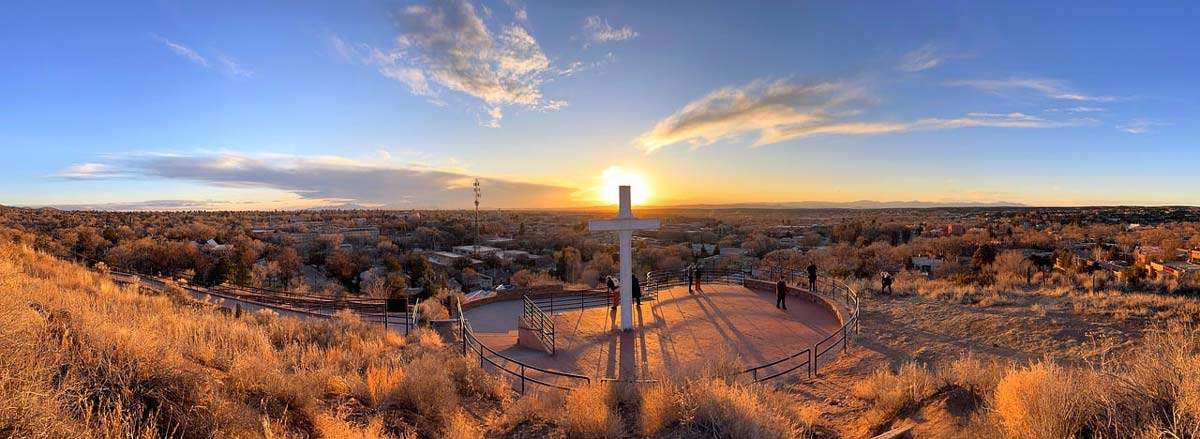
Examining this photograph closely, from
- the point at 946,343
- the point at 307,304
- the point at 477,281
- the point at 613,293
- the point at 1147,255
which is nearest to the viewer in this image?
the point at 946,343

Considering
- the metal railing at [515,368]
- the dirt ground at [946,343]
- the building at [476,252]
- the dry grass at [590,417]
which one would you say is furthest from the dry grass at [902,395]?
the building at [476,252]

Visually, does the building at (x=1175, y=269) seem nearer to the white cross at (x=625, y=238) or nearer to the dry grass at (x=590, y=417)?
the white cross at (x=625, y=238)

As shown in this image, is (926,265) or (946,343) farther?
(926,265)

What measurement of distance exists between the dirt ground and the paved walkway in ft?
5.07

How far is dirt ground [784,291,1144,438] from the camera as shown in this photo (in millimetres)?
6846

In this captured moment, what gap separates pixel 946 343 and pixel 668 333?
6.48 m

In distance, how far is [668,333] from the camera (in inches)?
551

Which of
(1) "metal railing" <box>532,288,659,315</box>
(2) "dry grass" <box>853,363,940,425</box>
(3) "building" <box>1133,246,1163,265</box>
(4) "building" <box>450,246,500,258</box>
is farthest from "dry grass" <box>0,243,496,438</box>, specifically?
(3) "building" <box>1133,246,1163,265</box>

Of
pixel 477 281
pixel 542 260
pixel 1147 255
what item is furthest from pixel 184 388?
pixel 1147 255

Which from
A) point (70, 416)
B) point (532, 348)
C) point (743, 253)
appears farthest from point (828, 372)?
point (743, 253)

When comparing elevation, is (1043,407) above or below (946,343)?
above

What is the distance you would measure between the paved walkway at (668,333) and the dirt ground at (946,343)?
1.54 meters

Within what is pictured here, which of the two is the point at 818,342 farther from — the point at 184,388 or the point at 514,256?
the point at 514,256

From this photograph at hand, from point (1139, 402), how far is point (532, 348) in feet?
34.9
